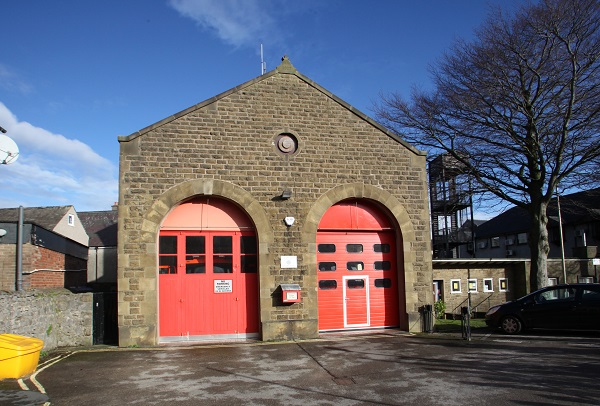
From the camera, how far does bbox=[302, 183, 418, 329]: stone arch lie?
13.9 m

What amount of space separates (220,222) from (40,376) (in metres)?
5.95

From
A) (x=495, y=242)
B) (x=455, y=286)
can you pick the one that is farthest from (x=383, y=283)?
(x=495, y=242)

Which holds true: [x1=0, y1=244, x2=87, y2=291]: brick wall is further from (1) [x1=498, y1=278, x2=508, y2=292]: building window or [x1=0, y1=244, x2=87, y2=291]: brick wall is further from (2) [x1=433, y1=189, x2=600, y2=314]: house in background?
(1) [x1=498, y1=278, x2=508, y2=292]: building window

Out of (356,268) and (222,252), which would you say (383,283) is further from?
(222,252)

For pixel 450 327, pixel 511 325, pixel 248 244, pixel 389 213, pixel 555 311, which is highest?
pixel 389 213

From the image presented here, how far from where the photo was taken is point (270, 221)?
1374 cm

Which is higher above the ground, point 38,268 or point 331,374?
point 38,268

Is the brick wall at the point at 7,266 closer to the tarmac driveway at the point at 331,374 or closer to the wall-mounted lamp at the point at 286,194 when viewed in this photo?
the tarmac driveway at the point at 331,374

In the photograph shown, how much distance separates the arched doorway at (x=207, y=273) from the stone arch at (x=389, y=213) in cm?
157

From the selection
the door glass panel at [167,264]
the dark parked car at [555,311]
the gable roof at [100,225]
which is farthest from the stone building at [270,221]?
the gable roof at [100,225]

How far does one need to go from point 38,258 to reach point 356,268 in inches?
383

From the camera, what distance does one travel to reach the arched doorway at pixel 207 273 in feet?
43.7

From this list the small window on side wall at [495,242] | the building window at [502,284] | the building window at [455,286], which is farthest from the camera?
the small window on side wall at [495,242]

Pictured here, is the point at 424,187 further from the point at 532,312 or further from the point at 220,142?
the point at 220,142
